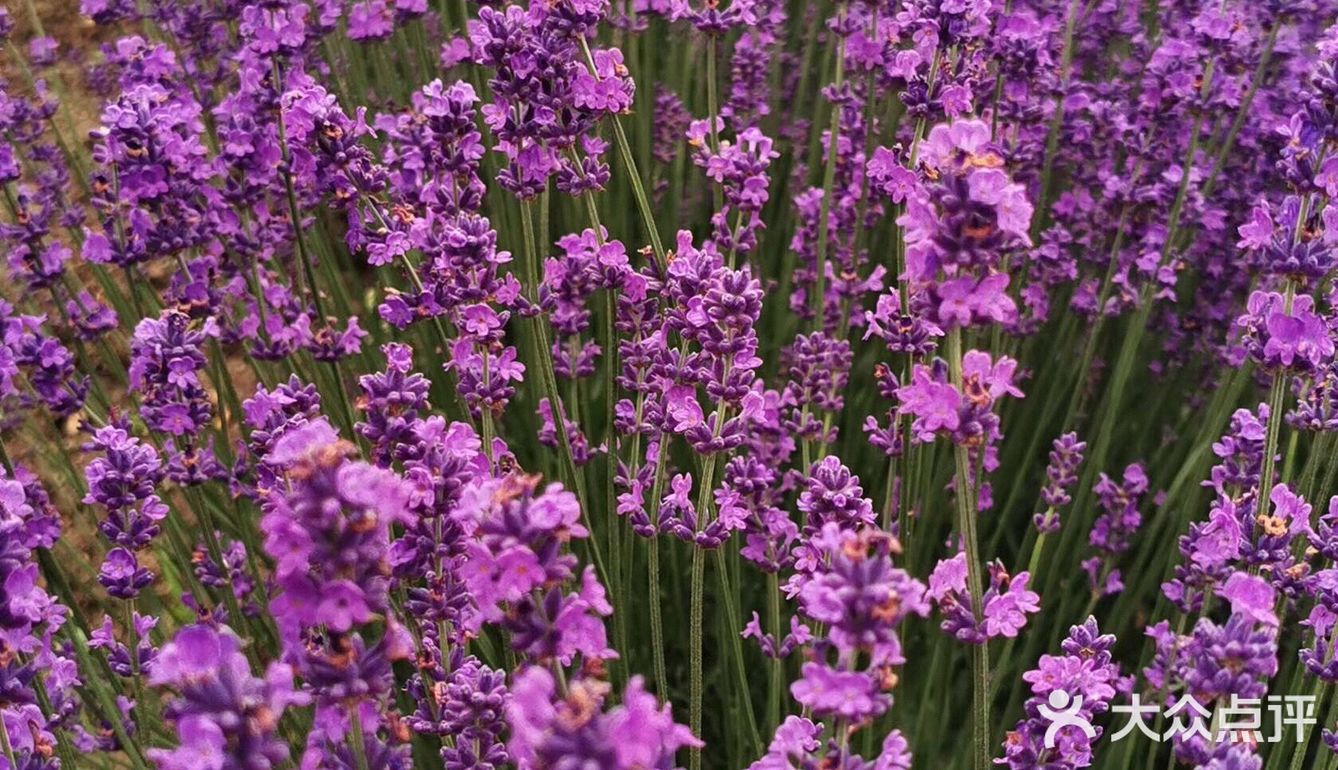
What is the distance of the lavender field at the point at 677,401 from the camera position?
1231mm

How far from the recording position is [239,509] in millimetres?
2539

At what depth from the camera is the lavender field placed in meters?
1.23

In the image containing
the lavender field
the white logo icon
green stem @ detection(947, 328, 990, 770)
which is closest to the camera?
the lavender field

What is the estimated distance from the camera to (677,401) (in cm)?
189

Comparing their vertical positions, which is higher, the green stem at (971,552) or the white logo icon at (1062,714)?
the green stem at (971,552)

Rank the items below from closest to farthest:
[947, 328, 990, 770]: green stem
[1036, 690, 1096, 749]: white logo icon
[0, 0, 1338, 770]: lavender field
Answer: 1. [0, 0, 1338, 770]: lavender field
2. [947, 328, 990, 770]: green stem
3. [1036, 690, 1096, 749]: white logo icon

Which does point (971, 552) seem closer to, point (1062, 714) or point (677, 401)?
point (1062, 714)

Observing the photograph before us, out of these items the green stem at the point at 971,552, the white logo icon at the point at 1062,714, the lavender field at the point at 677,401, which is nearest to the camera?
the lavender field at the point at 677,401

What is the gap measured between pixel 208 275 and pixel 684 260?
4.22ft

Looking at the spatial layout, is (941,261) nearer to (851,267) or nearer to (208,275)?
(851,267)

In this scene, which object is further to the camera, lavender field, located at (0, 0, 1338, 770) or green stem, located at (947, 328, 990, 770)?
green stem, located at (947, 328, 990, 770)

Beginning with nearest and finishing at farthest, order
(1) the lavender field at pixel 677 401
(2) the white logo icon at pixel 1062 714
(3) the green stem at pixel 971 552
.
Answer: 1. (1) the lavender field at pixel 677 401
2. (3) the green stem at pixel 971 552
3. (2) the white logo icon at pixel 1062 714

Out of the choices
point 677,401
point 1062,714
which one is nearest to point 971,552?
point 1062,714

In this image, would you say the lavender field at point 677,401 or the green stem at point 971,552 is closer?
the lavender field at point 677,401
